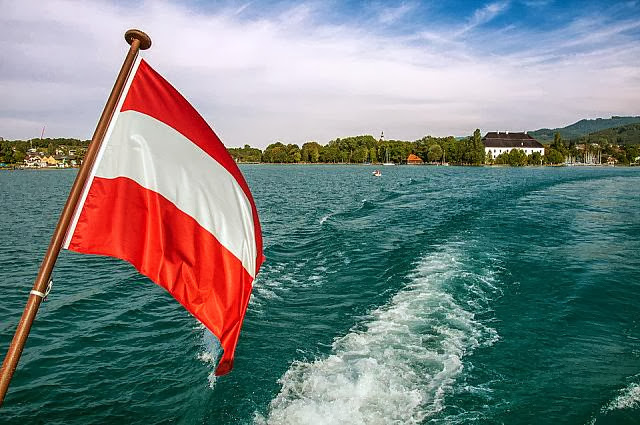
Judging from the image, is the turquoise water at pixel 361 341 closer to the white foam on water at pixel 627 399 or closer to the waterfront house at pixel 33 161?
the white foam on water at pixel 627 399

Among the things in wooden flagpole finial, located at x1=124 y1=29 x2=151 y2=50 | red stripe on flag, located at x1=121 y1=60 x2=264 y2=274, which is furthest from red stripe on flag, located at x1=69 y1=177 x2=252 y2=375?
wooden flagpole finial, located at x1=124 y1=29 x2=151 y2=50

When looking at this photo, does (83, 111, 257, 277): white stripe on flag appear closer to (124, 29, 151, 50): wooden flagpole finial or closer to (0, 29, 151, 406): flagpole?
(0, 29, 151, 406): flagpole

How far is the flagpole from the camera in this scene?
3322 mm

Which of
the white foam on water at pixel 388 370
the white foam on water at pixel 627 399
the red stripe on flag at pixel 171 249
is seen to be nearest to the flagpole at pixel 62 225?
the red stripe on flag at pixel 171 249

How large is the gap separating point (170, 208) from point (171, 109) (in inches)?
41.3

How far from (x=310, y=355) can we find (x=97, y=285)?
11011mm

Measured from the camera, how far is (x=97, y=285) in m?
17.2

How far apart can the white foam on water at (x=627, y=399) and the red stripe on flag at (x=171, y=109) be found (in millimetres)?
7696

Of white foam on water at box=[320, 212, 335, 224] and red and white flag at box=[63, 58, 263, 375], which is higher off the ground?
red and white flag at box=[63, 58, 263, 375]

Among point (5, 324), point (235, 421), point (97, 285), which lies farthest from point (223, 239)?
point (97, 285)

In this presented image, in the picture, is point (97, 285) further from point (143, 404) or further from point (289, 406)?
point (289, 406)

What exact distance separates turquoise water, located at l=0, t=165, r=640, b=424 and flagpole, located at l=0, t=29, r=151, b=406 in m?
5.50

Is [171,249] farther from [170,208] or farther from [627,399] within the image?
[627,399]

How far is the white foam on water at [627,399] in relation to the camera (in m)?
8.16
